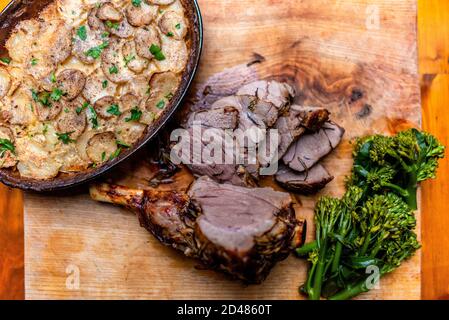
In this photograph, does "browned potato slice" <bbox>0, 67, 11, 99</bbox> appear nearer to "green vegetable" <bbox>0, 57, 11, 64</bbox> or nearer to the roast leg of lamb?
"green vegetable" <bbox>0, 57, 11, 64</bbox>

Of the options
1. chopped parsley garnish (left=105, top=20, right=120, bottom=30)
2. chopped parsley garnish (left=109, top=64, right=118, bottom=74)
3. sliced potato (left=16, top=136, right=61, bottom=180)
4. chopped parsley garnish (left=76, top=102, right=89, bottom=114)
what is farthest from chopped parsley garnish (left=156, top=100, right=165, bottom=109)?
sliced potato (left=16, top=136, right=61, bottom=180)

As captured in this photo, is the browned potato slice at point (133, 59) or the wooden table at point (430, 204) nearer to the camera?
the browned potato slice at point (133, 59)

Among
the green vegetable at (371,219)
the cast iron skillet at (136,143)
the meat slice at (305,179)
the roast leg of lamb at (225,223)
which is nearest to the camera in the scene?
the roast leg of lamb at (225,223)

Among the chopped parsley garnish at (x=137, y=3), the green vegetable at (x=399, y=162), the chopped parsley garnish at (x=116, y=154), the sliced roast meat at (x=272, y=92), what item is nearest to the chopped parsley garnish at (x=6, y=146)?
the chopped parsley garnish at (x=116, y=154)

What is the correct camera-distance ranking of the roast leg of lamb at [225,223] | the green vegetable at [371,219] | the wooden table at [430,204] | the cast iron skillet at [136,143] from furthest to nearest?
the wooden table at [430,204] → the green vegetable at [371,219] → the cast iron skillet at [136,143] → the roast leg of lamb at [225,223]

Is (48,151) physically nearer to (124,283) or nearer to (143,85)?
(143,85)

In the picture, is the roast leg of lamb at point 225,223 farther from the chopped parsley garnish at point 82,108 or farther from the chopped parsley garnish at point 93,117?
the chopped parsley garnish at point 82,108

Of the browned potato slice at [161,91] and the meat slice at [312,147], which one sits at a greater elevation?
the browned potato slice at [161,91]
